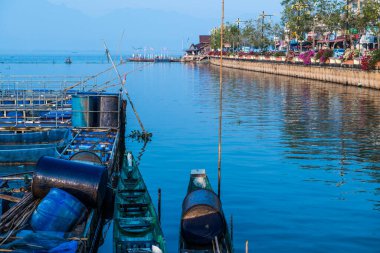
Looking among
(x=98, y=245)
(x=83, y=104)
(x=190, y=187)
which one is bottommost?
(x=98, y=245)

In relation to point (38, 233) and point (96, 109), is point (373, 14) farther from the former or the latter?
point (38, 233)

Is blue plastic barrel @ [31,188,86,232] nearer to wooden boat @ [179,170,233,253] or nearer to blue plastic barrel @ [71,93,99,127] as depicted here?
wooden boat @ [179,170,233,253]

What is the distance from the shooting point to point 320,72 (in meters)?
87.0

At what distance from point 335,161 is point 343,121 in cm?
1512

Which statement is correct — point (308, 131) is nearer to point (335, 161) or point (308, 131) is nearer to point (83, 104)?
point (335, 161)

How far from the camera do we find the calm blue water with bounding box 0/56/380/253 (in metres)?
19.6

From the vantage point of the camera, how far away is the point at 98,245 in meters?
18.9

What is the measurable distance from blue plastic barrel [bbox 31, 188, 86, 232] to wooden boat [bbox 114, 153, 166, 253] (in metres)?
1.25

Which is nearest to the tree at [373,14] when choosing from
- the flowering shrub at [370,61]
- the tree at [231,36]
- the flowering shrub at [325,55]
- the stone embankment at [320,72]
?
the flowering shrub at [370,61]

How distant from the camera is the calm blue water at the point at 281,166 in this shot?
771 inches

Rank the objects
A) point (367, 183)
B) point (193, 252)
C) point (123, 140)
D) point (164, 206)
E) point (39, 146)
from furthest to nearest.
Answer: point (123, 140), point (39, 146), point (367, 183), point (164, 206), point (193, 252)

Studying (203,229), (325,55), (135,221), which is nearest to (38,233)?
(135,221)

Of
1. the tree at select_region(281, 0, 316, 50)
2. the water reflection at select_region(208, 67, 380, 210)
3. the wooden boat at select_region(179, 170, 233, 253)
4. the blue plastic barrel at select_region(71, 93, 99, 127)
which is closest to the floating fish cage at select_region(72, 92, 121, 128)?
the blue plastic barrel at select_region(71, 93, 99, 127)

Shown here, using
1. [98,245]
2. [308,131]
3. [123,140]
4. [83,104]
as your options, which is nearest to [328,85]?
[308,131]
